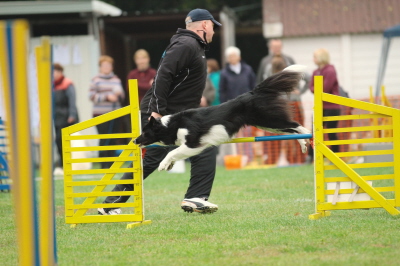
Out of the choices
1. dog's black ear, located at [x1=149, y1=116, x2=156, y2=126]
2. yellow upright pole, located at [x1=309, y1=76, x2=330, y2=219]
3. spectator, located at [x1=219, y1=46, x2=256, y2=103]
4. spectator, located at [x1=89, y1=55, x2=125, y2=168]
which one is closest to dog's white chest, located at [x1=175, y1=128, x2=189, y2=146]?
dog's black ear, located at [x1=149, y1=116, x2=156, y2=126]

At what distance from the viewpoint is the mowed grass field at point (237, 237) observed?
3.81 metres

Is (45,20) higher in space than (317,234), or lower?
higher

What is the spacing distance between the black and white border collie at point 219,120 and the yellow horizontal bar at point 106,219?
0.46 metres

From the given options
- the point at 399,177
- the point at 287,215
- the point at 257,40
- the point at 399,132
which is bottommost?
the point at 287,215

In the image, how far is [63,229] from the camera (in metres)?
5.25

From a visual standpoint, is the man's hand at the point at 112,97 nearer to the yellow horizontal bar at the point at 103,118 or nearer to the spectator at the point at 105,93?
the spectator at the point at 105,93

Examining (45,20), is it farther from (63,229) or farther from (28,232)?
(28,232)

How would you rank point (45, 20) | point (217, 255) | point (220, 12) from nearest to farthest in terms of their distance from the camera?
point (217, 255) < point (220, 12) < point (45, 20)

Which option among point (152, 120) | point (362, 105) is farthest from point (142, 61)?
point (362, 105)

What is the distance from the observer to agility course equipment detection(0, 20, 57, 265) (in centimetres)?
295

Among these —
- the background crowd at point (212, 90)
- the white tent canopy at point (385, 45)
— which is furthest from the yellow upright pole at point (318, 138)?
the white tent canopy at point (385, 45)

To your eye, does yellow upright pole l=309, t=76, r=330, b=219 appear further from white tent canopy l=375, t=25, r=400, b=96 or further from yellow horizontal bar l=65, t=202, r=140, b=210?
white tent canopy l=375, t=25, r=400, b=96

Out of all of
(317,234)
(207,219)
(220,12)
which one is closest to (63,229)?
(207,219)

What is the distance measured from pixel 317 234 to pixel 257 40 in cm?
1441
